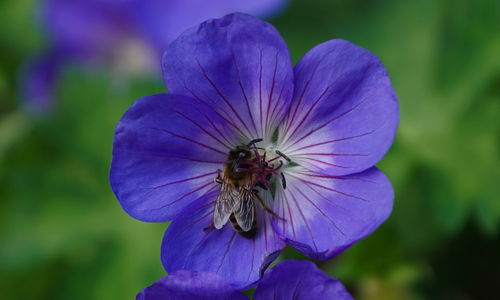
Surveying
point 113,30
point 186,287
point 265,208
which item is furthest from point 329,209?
point 113,30

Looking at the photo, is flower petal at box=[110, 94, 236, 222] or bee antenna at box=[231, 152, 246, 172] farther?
bee antenna at box=[231, 152, 246, 172]

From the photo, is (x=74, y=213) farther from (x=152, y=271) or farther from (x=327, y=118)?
(x=327, y=118)

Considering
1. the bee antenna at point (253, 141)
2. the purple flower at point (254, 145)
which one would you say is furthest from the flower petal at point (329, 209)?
the bee antenna at point (253, 141)

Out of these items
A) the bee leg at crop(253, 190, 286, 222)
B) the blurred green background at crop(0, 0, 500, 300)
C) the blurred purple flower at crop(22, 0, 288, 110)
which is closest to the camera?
the bee leg at crop(253, 190, 286, 222)

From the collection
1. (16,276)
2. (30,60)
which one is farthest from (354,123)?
(30,60)

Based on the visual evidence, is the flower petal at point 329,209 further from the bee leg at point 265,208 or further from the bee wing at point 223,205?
the bee wing at point 223,205

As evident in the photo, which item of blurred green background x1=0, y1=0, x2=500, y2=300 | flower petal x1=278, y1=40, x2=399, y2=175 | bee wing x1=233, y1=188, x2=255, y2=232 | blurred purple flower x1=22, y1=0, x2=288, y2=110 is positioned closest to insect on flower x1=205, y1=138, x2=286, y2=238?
bee wing x1=233, y1=188, x2=255, y2=232

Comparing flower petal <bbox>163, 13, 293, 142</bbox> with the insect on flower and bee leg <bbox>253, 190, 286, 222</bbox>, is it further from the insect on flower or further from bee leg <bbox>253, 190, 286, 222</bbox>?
bee leg <bbox>253, 190, 286, 222</bbox>
